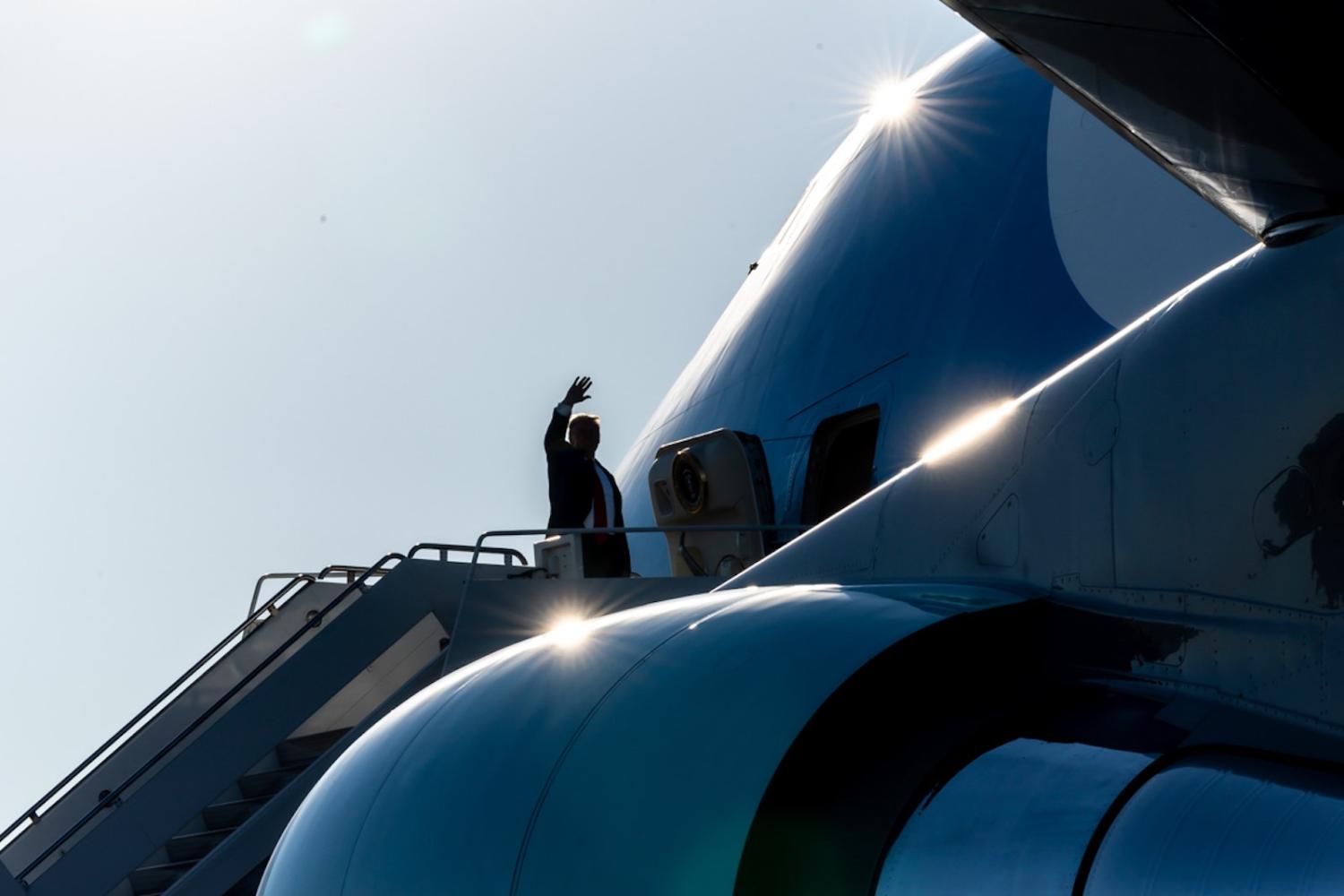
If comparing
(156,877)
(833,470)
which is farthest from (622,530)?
(156,877)

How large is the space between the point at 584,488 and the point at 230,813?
4.74 meters

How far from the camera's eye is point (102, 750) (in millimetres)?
16109

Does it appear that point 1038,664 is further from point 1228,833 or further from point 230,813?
point 230,813

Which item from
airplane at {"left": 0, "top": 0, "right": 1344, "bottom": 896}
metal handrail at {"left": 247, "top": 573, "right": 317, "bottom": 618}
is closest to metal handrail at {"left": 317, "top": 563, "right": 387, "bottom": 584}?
metal handrail at {"left": 247, "top": 573, "right": 317, "bottom": 618}

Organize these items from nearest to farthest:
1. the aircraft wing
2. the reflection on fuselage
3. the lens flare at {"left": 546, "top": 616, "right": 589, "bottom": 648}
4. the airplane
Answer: the aircraft wing → the airplane → the lens flare at {"left": 546, "top": 616, "right": 589, "bottom": 648} → the reflection on fuselage

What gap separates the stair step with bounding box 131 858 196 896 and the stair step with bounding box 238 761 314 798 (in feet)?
3.16

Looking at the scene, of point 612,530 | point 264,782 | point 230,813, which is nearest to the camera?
point 612,530

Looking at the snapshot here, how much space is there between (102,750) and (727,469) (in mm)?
7816

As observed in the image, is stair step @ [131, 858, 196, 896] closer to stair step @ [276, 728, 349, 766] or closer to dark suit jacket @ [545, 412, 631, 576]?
stair step @ [276, 728, 349, 766]

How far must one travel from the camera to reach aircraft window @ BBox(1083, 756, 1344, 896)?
11.2 ft

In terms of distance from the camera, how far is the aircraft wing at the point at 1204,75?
335 cm

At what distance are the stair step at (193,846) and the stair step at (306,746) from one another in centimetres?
111

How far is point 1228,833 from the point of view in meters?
3.52

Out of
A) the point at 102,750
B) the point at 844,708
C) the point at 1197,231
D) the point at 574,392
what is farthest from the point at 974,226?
the point at 102,750
